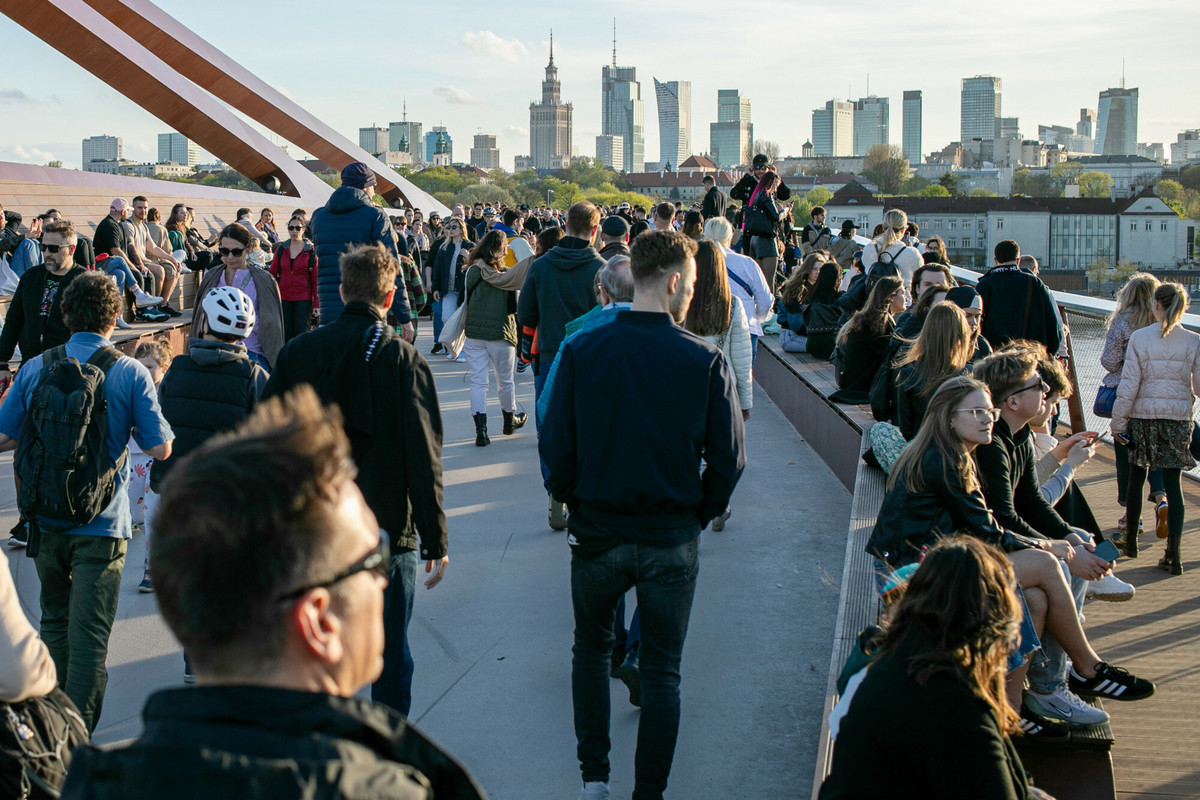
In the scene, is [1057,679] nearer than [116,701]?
Yes

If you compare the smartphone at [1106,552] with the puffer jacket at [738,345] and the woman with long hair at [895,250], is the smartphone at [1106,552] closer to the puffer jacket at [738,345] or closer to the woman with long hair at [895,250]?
the puffer jacket at [738,345]

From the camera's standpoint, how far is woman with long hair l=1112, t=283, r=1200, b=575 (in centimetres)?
623

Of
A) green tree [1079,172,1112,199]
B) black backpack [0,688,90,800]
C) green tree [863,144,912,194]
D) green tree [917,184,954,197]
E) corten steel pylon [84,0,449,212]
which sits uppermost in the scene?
green tree [863,144,912,194]

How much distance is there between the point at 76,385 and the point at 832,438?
5.78 metres

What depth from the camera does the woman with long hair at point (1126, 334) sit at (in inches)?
257

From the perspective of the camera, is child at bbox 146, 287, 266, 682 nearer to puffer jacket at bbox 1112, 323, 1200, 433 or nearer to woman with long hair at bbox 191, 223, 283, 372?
woman with long hair at bbox 191, 223, 283, 372

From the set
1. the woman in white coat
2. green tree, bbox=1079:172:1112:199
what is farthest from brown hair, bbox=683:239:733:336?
green tree, bbox=1079:172:1112:199

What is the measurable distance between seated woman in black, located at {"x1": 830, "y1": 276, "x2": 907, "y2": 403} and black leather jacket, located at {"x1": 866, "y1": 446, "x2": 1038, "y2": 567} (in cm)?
350

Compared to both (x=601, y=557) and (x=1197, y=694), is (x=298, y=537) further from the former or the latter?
(x=1197, y=694)

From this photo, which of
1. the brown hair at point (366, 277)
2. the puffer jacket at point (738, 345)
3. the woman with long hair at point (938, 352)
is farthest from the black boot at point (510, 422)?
the brown hair at point (366, 277)

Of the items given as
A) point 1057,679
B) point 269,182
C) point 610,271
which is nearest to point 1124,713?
point 1057,679

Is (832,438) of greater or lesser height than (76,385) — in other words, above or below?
below

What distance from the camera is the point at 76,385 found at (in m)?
3.78

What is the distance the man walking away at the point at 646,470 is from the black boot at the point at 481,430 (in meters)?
5.43
